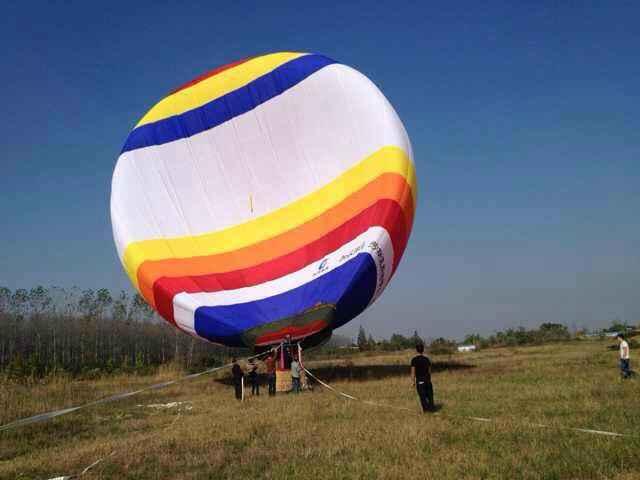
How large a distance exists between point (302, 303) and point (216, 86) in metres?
6.99

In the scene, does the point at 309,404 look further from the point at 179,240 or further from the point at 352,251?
the point at 179,240

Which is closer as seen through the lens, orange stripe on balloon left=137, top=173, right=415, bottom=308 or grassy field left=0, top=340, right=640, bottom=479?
grassy field left=0, top=340, right=640, bottom=479

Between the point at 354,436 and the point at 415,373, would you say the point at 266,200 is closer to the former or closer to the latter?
the point at 415,373

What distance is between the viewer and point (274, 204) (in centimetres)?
1513

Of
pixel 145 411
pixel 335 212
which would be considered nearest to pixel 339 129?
pixel 335 212

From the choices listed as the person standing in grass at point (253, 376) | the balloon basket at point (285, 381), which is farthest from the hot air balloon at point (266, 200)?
the balloon basket at point (285, 381)

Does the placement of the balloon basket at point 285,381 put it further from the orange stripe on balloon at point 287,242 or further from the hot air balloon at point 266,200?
the orange stripe on balloon at point 287,242

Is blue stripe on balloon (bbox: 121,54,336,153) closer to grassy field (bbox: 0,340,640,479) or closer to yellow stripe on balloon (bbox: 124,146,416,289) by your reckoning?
yellow stripe on balloon (bbox: 124,146,416,289)

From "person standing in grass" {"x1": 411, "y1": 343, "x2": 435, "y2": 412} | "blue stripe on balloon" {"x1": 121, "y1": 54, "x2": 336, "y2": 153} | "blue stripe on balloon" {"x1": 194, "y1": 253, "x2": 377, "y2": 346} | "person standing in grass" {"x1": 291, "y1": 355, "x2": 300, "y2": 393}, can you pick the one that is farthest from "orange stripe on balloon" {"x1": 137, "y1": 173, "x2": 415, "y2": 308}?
"person standing in grass" {"x1": 411, "y1": 343, "x2": 435, "y2": 412}

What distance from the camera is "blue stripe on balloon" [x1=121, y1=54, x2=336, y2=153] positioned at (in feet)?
50.0

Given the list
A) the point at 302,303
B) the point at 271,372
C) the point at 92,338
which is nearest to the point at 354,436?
the point at 302,303

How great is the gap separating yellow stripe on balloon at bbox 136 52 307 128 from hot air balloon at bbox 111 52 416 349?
0.04 meters

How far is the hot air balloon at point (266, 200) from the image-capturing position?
537 inches

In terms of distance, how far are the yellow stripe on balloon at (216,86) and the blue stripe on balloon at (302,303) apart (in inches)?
237
